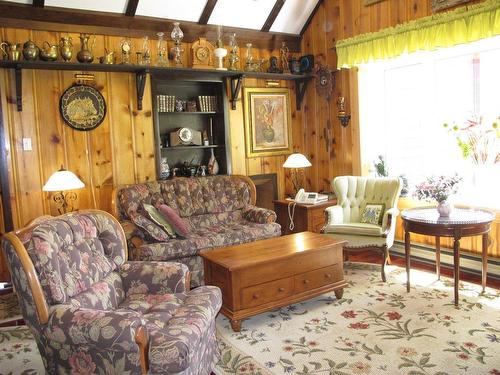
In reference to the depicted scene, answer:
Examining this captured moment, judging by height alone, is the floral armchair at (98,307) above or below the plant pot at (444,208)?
below

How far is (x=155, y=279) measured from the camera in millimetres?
2838

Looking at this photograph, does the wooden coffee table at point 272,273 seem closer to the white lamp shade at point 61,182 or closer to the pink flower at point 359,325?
the pink flower at point 359,325

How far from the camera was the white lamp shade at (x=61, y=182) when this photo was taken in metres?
4.03

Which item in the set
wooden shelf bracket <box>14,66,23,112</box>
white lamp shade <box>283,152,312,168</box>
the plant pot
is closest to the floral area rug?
the plant pot

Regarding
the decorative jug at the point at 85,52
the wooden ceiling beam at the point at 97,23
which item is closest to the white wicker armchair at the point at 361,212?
the wooden ceiling beam at the point at 97,23

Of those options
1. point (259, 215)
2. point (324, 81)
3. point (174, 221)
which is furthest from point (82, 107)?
point (324, 81)

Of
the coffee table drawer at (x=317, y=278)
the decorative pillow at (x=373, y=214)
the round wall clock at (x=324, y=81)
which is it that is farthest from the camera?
the round wall clock at (x=324, y=81)

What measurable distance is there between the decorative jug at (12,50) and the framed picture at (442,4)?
3.90 m

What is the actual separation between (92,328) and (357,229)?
2.86 metres

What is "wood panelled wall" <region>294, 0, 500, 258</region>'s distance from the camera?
194 inches

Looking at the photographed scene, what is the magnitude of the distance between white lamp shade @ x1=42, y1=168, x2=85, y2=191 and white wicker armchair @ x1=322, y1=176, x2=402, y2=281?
2.42 meters

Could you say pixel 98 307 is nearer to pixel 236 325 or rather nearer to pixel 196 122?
pixel 236 325

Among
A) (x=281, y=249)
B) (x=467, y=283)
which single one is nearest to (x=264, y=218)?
(x=281, y=249)

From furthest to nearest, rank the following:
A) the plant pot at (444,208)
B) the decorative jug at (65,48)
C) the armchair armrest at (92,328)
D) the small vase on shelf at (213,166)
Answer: the small vase on shelf at (213,166), the decorative jug at (65,48), the plant pot at (444,208), the armchair armrest at (92,328)
